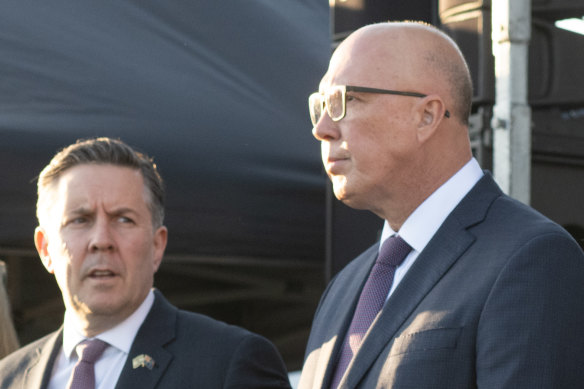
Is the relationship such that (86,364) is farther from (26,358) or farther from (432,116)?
(432,116)

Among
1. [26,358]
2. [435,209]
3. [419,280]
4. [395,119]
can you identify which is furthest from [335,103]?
[26,358]

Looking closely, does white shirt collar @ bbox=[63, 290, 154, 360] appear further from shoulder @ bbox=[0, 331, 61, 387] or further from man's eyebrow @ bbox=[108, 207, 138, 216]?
man's eyebrow @ bbox=[108, 207, 138, 216]

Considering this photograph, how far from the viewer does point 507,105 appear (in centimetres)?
247

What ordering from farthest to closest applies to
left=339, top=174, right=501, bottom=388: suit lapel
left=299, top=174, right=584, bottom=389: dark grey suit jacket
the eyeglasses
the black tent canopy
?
the black tent canopy → the eyeglasses → left=339, top=174, right=501, bottom=388: suit lapel → left=299, top=174, right=584, bottom=389: dark grey suit jacket

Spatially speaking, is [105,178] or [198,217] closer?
[105,178]

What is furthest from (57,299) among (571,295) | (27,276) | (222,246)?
(571,295)

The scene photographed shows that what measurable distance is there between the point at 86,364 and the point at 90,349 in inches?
1.7

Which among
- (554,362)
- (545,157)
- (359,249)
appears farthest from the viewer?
(359,249)

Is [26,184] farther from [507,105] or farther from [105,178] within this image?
[507,105]

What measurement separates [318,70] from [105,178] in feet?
5.41

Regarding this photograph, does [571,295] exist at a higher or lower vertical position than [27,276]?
higher

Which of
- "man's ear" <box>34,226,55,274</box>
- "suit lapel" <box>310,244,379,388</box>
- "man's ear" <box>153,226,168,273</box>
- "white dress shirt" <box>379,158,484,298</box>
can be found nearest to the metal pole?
"suit lapel" <box>310,244,379,388</box>

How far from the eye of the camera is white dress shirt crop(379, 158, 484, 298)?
1.78 metres

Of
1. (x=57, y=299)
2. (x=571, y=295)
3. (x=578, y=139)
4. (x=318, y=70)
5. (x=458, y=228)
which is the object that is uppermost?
(x=318, y=70)
